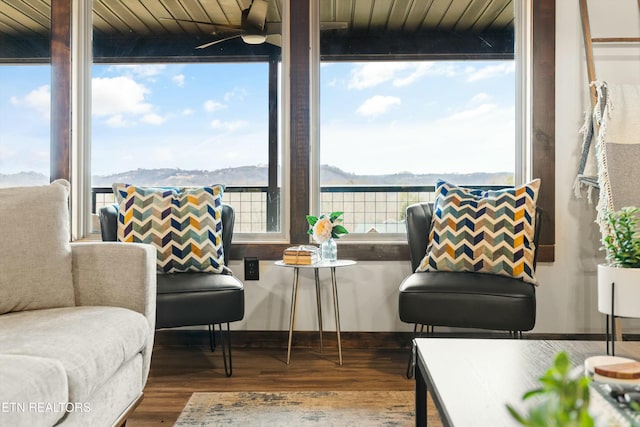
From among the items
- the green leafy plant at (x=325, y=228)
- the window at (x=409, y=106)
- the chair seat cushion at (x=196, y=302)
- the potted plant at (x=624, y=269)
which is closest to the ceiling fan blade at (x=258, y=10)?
the window at (x=409, y=106)

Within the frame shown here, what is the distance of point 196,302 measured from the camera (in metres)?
2.51

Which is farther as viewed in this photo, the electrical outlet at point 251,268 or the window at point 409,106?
the window at point 409,106

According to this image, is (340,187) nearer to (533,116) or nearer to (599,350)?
(533,116)

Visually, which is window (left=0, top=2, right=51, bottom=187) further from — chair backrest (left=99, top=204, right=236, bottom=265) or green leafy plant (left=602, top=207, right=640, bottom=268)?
green leafy plant (left=602, top=207, right=640, bottom=268)

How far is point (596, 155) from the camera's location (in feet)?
9.87

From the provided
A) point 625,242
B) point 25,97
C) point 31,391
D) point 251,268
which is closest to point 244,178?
point 251,268

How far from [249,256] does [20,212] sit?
159 cm

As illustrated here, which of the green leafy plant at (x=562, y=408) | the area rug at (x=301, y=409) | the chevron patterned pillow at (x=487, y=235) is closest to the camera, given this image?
the green leafy plant at (x=562, y=408)

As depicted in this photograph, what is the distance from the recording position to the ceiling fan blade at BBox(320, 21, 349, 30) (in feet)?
11.3

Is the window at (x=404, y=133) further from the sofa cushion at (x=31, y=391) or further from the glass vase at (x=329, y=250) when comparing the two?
the sofa cushion at (x=31, y=391)

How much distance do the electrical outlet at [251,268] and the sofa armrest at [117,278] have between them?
1.34 meters

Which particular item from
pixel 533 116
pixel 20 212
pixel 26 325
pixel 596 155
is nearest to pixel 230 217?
pixel 20 212

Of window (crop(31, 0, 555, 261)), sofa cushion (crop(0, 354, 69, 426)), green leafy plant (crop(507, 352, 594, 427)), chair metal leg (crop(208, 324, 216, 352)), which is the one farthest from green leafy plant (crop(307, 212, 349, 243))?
green leafy plant (crop(507, 352, 594, 427))

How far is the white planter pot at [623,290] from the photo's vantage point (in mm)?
1872
